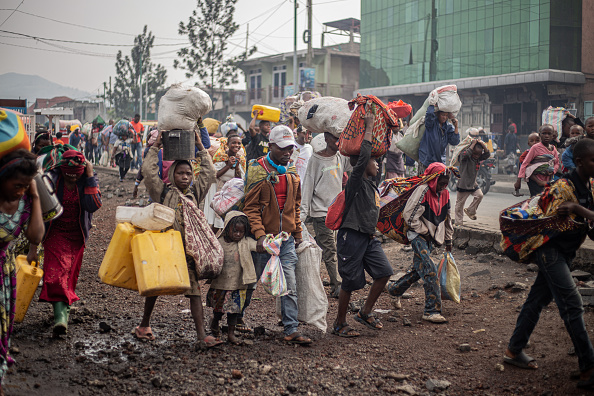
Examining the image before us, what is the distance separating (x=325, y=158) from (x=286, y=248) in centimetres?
199

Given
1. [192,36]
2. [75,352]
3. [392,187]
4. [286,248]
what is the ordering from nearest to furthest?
[75,352] → [286,248] → [392,187] → [192,36]

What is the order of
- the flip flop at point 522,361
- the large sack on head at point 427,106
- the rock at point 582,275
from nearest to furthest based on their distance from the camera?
1. the flip flop at point 522,361
2. the rock at point 582,275
3. the large sack on head at point 427,106

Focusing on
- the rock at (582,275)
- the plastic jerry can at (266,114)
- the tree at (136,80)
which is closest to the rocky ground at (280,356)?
the rock at (582,275)

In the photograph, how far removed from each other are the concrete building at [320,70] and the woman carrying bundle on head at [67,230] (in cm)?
3070

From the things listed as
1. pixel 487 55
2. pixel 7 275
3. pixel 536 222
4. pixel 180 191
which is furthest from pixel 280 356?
pixel 487 55

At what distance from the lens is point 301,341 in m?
4.91

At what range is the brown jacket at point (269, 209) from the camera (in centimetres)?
505

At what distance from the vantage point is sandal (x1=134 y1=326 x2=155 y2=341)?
4.98 m

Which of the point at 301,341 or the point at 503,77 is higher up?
the point at 503,77

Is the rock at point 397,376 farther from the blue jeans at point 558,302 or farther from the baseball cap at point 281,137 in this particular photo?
the baseball cap at point 281,137

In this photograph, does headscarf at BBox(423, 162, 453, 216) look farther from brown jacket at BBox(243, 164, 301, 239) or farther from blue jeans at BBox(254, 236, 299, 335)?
blue jeans at BBox(254, 236, 299, 335)

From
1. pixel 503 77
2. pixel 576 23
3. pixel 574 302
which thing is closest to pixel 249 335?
pixel 574 302

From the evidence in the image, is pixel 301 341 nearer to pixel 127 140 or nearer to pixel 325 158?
pixel 325 158

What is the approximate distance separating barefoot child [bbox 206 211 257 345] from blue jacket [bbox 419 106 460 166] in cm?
332
